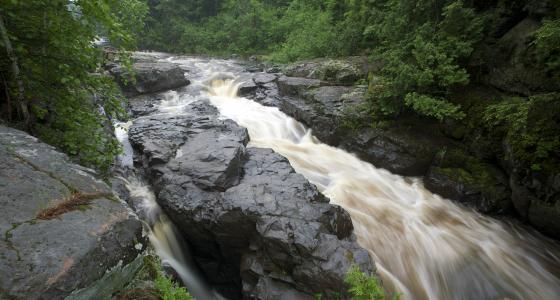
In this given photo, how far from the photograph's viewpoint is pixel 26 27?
3.77m

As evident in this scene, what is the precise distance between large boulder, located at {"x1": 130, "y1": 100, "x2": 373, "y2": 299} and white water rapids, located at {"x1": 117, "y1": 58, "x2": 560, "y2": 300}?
1066 millimetres

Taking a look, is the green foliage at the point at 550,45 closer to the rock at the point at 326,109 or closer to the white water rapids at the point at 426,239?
the white water rapids at the point at 426,239

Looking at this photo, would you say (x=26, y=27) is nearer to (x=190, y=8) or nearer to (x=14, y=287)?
(x=14, y=287)

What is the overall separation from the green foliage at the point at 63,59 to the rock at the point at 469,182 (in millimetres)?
7417

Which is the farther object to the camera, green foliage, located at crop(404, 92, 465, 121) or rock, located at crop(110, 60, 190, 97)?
rock, located at crop(110, 60, 190, 97)

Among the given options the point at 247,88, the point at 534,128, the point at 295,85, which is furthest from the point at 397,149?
the point at 247,88

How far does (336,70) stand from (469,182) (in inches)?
239

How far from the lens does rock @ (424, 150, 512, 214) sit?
7.46m

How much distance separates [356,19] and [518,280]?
454 inches

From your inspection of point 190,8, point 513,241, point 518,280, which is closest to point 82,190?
point 518,280

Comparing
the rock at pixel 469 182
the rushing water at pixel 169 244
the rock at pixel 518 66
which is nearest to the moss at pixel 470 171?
the rock at pixel 469 182

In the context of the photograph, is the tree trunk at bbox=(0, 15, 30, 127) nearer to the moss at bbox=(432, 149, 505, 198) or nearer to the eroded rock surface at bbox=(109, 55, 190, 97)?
the eroded rock surface at bbox=(109, 55, 190, 97)

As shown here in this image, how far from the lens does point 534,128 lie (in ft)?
22.1

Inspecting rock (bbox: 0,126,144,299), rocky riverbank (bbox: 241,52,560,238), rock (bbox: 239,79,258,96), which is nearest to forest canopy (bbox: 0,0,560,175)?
rocky riverbank (bbox: 241,52,560,238)
